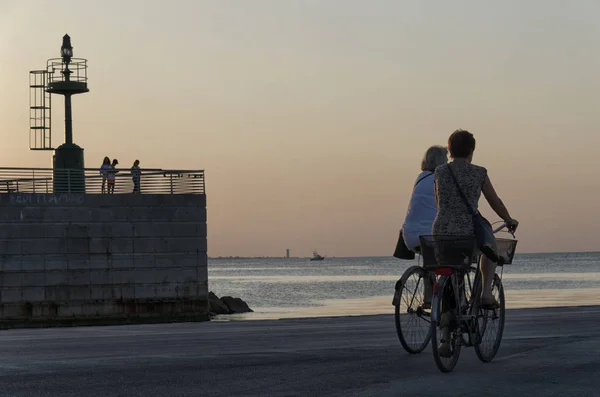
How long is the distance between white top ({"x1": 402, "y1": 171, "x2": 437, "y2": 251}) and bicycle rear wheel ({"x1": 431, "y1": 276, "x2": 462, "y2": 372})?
5.42 ft

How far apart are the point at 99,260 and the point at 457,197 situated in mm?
24769

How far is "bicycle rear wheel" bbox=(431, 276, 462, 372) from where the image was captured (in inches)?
315

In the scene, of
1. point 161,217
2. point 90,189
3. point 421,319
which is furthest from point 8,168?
point 421,319

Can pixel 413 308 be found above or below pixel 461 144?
below

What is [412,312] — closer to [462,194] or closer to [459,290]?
[459,290]

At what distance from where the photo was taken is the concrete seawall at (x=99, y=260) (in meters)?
31.5

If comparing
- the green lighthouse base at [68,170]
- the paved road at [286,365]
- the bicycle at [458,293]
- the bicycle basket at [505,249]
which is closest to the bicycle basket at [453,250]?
the bicycle at [458,293]

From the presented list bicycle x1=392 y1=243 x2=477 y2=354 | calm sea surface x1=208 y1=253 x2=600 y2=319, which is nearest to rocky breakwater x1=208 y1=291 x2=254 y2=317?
calm sea surface x1=208 y1=253 x2=600 y2=319

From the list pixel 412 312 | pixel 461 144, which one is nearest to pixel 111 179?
pixel 412 312

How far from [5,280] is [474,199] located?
2475 centimetres

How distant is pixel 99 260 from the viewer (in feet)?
106

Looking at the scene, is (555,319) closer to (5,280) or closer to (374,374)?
(374,374)

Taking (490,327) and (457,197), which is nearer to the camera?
(457,197)

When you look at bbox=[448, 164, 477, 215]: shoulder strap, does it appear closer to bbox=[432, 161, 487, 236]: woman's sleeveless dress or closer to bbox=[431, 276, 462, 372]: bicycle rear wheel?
bbox=[432, 161, 487, 236]: woman's sleeveless dress
